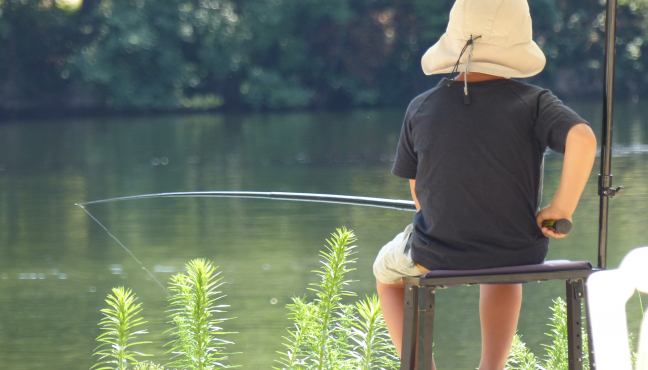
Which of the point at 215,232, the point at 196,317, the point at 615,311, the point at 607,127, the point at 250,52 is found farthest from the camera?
the point at 250,52

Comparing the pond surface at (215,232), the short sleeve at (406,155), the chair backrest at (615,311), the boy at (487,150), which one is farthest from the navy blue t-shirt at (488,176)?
the pond surface at (215,232)

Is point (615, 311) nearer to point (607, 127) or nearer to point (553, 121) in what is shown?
point (553, 121)

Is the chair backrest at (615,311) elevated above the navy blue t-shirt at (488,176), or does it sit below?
below

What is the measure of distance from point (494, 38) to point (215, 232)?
18.4 feet

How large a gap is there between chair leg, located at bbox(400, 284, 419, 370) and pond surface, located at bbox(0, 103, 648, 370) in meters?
2.16

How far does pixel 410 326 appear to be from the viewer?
1411 millimetres

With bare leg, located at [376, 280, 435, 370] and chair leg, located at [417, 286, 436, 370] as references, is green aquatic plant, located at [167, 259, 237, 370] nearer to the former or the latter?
bare leg, located at [376, 280, 435, 370]

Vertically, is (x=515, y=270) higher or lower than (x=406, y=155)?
lower

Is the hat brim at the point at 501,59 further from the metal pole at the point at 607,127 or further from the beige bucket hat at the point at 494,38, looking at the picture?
the metal pole at the point at 607,127

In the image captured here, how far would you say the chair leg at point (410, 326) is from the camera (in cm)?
141

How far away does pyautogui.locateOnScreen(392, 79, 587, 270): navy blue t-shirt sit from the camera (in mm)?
1484

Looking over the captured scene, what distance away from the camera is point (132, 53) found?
2725 centimetres

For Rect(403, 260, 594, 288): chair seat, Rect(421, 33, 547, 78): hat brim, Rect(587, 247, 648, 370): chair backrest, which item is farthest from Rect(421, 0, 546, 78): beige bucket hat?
Rect(587, 247, 648, 370): chair backrest

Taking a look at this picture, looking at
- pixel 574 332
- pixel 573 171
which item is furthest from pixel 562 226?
pixel 574 332
